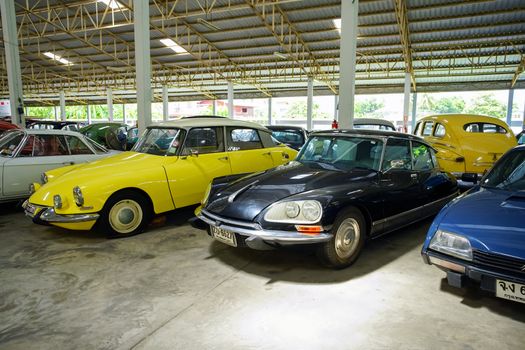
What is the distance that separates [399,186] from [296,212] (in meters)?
1.60

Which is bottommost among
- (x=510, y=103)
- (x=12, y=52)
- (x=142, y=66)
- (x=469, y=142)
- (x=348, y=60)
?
(x=469, y=142)

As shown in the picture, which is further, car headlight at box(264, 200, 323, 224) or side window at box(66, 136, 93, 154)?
side window at box(66, 136, 93, 154)

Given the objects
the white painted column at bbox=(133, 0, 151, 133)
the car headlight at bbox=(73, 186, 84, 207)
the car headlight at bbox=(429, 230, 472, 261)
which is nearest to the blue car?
the car headlight at bbox=(429, 230, 472, 261)

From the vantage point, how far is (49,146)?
250 inches

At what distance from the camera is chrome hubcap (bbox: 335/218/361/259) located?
3557 millimetres

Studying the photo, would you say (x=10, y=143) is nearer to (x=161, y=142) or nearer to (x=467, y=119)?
(x=161, y=142)

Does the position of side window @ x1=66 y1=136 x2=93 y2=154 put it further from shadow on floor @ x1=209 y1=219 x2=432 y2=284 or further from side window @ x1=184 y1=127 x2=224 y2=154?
shadow on floor @ x1=209 y1=219 x2=432 y2=284

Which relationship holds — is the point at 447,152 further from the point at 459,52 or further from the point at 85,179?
the point at 459,52

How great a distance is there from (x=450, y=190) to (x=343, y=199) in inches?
104

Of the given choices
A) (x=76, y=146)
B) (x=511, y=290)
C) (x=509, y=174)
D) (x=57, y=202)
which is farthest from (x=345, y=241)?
(x=76, y=146)

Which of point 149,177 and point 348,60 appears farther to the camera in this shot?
point 348,60

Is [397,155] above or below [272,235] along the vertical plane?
above

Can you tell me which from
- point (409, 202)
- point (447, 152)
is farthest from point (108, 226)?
point (447, 152)

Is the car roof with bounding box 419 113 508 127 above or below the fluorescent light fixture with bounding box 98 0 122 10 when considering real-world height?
below
